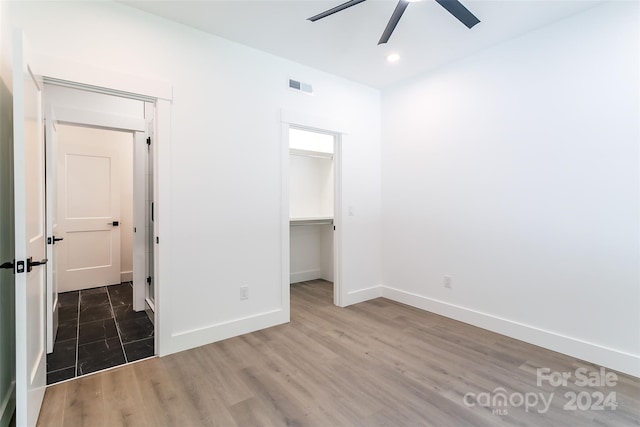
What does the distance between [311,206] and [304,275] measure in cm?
111

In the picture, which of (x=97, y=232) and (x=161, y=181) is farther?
(x=97, y=232)

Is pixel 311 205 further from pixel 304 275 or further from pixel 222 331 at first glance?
pixel 222 331

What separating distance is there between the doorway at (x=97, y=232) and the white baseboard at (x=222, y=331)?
0.72ft

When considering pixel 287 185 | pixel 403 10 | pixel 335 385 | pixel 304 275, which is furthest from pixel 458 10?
pixel 304 275

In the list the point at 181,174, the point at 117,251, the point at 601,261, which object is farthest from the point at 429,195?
the point at 117,251

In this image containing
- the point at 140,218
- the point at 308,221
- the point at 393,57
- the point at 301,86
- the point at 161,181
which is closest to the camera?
the point at 161,181

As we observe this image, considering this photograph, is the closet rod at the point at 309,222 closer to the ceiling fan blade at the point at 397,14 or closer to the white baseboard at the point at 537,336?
the white baseboard at the point at 537,336

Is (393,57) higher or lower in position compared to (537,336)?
higher

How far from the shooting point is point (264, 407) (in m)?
1.83

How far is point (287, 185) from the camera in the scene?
3141mm

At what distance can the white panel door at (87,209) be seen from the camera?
13.9 feet

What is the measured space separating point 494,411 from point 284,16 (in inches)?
121

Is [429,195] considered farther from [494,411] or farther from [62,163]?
[62,163]

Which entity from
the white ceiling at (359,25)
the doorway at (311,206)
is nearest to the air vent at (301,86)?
the white ceiling at (359,25)
